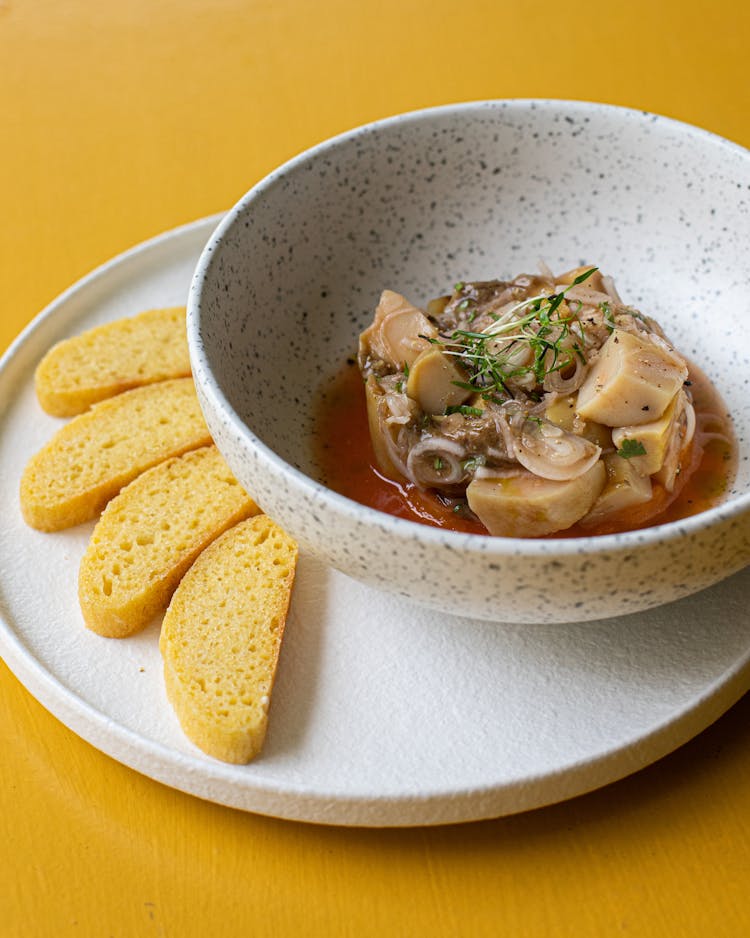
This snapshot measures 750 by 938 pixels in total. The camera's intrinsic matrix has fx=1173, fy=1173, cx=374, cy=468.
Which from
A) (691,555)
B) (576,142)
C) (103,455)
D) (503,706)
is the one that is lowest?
(503,706)

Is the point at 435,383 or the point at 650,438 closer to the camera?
the point at 650,438

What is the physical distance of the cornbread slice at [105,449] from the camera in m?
3.01

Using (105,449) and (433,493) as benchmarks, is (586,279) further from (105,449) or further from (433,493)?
(105,449)

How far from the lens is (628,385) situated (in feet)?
8.96

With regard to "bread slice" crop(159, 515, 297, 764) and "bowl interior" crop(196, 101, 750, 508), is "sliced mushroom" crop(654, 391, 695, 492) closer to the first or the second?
"bowl interior" crop(196, 101, 750, 508)

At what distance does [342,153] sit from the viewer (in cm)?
333

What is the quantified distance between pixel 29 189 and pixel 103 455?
1.75 meters

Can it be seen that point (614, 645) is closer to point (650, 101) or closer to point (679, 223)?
point (679, 223)

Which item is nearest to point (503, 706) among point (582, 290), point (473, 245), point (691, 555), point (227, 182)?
point (691, 555)

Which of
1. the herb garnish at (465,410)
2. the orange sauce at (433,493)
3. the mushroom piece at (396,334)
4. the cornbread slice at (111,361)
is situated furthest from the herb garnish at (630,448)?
the cornbread slice at (111,361)

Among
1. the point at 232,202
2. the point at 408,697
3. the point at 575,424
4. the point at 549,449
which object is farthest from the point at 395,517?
the point at 232,202

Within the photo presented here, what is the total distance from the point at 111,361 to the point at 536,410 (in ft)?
4.37

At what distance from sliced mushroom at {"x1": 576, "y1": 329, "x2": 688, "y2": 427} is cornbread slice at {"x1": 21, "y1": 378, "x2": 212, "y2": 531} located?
43.1 inches

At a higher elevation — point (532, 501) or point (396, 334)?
point (396, 334)
